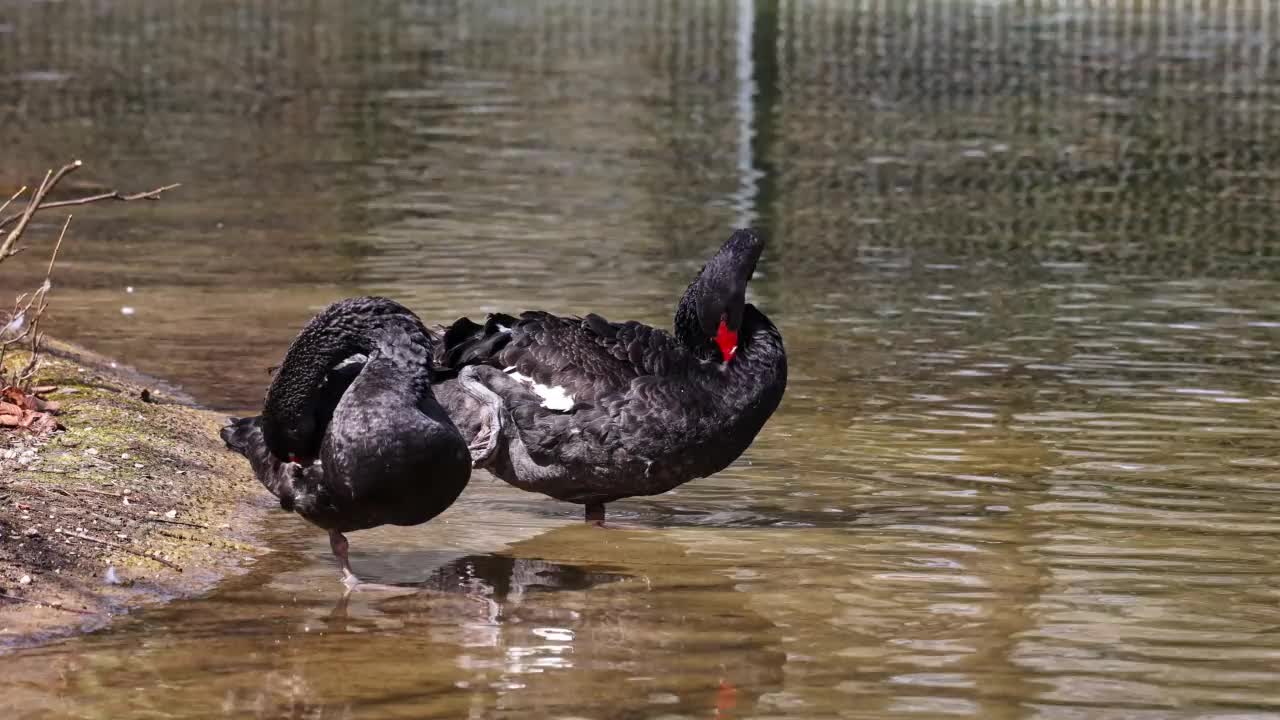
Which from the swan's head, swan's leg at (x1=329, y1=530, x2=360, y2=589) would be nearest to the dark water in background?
swan's leg at (x1=329, y1=530, x2=360, y2=589)

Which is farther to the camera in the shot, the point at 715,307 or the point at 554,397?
the point at 715,307

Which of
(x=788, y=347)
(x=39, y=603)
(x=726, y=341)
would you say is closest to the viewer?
(x=39, y=603)

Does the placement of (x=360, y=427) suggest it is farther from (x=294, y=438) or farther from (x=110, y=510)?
(x=110, y=510)

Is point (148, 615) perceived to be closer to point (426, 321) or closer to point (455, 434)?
point (455, 434)

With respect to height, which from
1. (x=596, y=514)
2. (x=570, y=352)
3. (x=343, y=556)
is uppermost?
(x=570, y=352)

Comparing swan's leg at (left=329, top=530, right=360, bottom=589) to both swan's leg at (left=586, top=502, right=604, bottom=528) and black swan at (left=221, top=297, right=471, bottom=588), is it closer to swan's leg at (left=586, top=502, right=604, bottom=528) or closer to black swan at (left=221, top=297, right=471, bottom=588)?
black swan at (left=221, top=297, right=471, bottom=588)

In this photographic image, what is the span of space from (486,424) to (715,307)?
1.10 metres

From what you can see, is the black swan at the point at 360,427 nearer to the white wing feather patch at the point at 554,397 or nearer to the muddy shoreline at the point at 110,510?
the muddy shoreline at the point at 110,510

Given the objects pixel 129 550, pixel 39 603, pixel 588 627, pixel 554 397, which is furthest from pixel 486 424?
pixel 39 603

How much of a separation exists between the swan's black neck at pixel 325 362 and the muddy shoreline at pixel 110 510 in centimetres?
70

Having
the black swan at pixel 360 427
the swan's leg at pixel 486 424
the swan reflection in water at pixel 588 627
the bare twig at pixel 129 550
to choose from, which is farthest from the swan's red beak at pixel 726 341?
the bare twig at pixel 129 550

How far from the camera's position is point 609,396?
8422 millimetres

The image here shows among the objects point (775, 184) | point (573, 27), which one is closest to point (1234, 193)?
point (775, 184)

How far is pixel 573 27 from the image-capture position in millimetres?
42750
